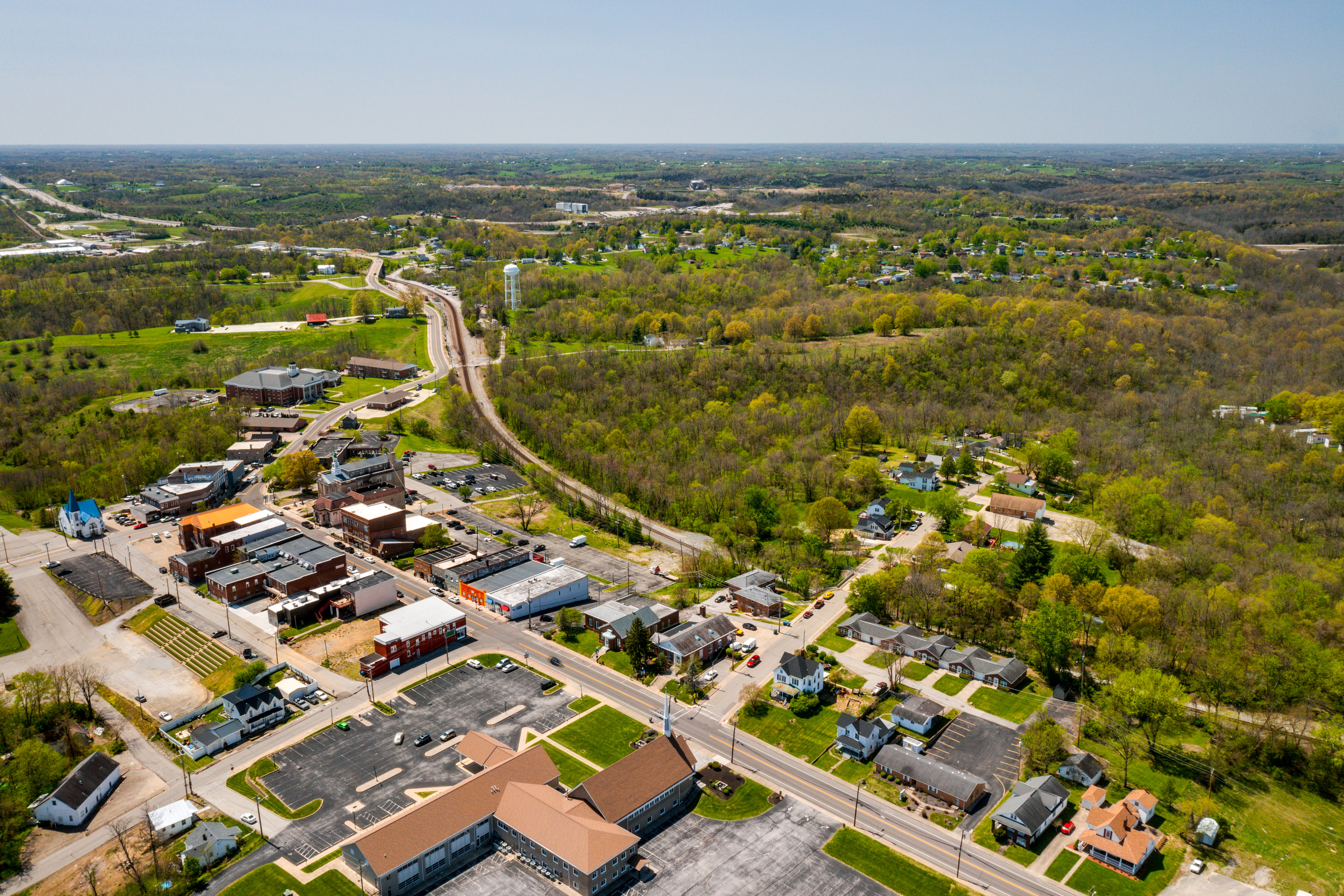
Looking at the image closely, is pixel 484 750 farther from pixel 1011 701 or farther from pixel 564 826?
pixel 1011 701

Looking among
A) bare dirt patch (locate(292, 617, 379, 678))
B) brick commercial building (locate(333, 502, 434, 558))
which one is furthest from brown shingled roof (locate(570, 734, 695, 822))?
brick commercial building (locate(333, 502, 434, 558))

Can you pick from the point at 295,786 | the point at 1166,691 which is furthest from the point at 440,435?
the point at 1166,691

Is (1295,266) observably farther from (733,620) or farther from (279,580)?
(279,580)

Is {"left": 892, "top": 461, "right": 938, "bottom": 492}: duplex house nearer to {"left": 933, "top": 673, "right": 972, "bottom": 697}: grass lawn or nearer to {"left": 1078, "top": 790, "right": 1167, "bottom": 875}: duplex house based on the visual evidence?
{"left": 933, "top": 673, "right": 972, "bottom": 697}: grass lawn

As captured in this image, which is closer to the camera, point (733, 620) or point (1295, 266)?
point (733, 620)

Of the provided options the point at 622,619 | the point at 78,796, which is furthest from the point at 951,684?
the point at 78,796

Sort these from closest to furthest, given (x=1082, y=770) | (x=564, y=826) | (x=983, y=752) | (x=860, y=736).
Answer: (x=564, y=826) < (x=1082, y=770) < (x=860, y=736) < (x=983, y=752)
